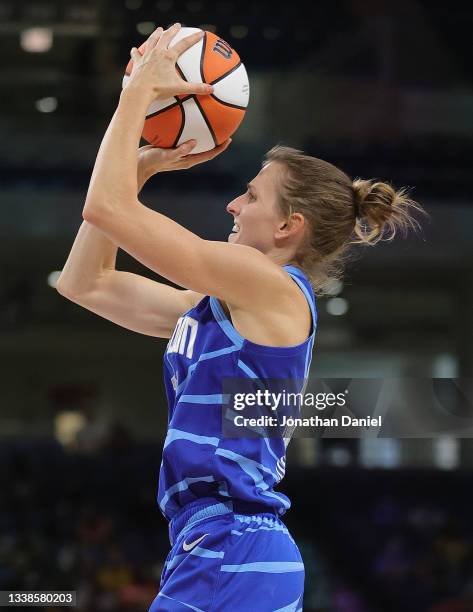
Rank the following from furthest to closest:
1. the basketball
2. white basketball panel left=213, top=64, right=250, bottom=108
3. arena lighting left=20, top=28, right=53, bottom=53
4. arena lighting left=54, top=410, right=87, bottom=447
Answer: arena lighting left=54, top=410, right=87, bottom=447 < arena lighting left=20, top=28, right=53, bottom=53 < white basketball panel left=213, top=64, right=250, bottom=108 < the basketball

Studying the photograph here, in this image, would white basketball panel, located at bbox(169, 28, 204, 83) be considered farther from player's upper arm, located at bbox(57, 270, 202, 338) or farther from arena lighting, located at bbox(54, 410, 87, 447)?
arena lighting, located at bbox(54, 410, 87, 447)

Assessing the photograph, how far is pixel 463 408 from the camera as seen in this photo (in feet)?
24.0

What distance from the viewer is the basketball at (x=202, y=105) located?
2.40m

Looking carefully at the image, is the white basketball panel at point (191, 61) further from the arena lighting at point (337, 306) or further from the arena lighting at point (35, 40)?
the arena lighting at point (337, 306)

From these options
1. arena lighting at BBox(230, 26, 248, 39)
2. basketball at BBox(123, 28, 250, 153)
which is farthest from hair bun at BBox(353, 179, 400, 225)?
arena lighting at BBox(230, 26, 248, 39)

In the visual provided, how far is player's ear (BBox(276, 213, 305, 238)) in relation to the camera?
90.4 inches

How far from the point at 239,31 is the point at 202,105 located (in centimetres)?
868

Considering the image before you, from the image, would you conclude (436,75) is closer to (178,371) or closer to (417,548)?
(417,548)

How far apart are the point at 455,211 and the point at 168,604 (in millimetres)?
8463

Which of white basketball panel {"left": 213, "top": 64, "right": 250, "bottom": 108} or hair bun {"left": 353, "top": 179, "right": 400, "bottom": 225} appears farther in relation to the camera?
white basketball panel {"left": 213, "top": 64, "right": 250, "bottom": 108}

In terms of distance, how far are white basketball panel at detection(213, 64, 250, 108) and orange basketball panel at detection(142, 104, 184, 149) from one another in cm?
14

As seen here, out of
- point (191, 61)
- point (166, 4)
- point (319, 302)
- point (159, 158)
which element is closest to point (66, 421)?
point (319, 302)

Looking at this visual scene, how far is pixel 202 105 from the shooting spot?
2441mm

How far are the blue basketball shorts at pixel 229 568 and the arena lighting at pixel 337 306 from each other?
421 inches
